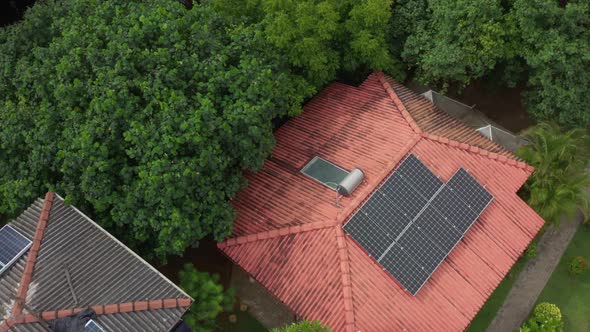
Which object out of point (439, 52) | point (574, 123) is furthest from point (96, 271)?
point (574, 123)

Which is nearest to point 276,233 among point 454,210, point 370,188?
point 370,188

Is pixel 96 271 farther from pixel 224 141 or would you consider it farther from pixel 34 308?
pixel 224 141

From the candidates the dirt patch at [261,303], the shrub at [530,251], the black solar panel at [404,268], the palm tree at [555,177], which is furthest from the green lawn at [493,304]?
the dirt patch at [261,303]

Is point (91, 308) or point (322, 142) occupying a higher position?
point (322, 142)

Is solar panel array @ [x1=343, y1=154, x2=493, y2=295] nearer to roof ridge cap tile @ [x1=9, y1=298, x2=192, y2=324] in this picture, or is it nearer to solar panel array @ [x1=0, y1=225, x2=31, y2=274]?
roof ridge cap tile @ [x1=9, y1=298, x2=192, y2=324]

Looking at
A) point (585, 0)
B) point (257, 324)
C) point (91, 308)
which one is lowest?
point (91, 308)

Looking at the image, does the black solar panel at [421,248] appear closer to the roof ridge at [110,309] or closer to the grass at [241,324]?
the grass at [241,324]
